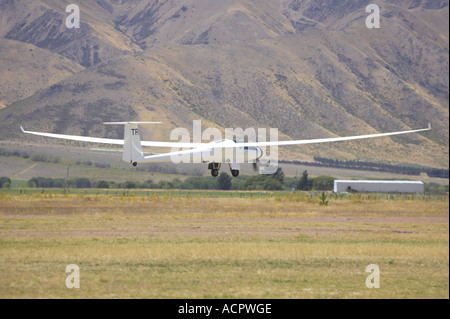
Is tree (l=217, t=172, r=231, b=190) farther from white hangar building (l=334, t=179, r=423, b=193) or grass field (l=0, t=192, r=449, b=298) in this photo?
grass field (l=0, t=192, r=449, b=298)

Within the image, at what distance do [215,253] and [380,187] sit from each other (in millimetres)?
93832

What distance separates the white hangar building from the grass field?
53676 millimetres

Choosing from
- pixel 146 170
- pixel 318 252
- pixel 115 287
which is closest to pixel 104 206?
pixel 318 252

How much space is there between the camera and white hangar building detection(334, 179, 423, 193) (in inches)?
4931

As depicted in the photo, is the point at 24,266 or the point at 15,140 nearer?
the point at 24,266

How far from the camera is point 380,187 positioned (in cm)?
12675

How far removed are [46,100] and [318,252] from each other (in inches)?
6152

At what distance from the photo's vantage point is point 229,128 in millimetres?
196500

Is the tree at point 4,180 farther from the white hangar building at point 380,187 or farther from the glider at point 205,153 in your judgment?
the glider at point 205,153
